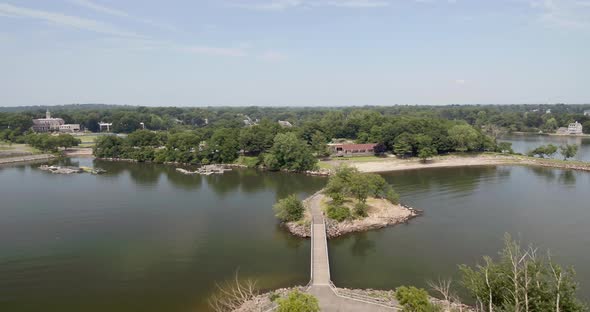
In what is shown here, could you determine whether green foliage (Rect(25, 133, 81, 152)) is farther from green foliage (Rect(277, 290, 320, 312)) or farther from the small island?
green foliage (Rect(277, 290, 320, 312))

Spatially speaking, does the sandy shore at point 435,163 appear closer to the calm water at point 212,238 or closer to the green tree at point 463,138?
the green tree at point 463,138

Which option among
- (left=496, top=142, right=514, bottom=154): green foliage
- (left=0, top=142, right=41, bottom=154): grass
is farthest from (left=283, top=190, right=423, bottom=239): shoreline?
(left=0, top=142, right=41, bottom=154): grass

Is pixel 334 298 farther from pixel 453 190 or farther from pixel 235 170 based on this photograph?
pixel 235 170

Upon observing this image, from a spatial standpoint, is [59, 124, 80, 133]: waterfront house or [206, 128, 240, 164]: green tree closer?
[206, 128, 240, 164]: green tree

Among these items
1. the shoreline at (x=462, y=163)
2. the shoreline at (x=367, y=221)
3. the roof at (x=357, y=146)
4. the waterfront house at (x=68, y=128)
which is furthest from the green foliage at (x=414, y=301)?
the waterfront house at (x=68, y=128)

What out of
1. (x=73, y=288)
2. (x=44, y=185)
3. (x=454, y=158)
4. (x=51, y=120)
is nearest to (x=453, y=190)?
(x=454, y=158)

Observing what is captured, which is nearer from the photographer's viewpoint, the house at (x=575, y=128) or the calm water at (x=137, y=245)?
the calm water at (x=137, y=245)

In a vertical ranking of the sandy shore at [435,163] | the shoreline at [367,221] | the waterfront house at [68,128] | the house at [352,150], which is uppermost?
the waterfront house at [68,128]
